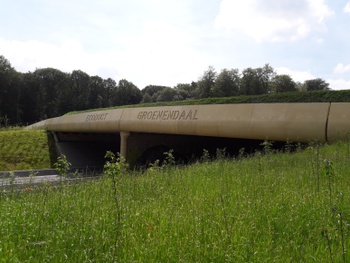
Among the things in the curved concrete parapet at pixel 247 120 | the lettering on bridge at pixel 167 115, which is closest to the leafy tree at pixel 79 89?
the lettering on bridge at pixel 167 115

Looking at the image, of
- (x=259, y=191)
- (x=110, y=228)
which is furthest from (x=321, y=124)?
(x=110, y=228)

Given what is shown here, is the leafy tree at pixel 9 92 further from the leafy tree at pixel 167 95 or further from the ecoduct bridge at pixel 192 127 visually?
the ecoduct bridge at pixel 192 127

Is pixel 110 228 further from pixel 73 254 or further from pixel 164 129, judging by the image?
pixel 164 129

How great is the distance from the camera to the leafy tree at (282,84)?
43.4m

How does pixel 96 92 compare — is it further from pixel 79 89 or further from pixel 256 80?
pixel 256 80

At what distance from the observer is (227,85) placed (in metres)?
43.9

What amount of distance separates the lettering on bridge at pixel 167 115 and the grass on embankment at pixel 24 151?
10.6 metres

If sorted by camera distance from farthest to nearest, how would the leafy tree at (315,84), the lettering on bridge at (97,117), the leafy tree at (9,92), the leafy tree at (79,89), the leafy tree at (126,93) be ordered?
the leafy tree at (126,93) → the leafy tree at (79,89) → the leafy tree at (9,92) → the leafy tree at (315,84) → the lettering on bridge at (97,117)

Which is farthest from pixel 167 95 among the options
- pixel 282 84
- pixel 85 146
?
pixel 85 146

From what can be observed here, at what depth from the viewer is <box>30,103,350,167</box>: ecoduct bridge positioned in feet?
40.8

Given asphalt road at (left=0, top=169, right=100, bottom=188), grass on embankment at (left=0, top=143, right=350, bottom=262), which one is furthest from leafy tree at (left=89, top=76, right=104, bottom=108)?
grass on embankment at (left=0, top=143, right=350, bottom=262)

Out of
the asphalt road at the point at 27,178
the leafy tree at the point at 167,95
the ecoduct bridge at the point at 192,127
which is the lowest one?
the asphalt road at the point at 27,178

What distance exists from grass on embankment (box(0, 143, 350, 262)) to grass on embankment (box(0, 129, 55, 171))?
20523 millimetres

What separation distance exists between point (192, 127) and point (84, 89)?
216 feet
